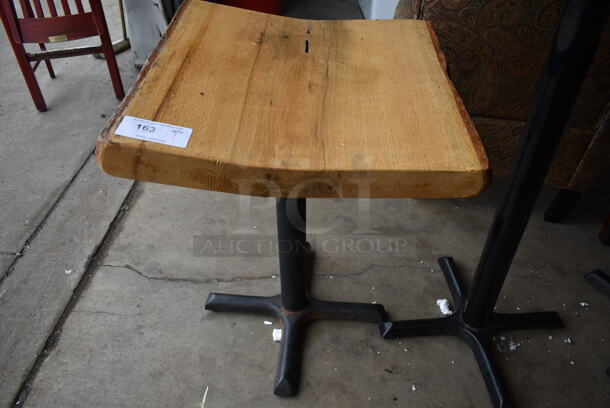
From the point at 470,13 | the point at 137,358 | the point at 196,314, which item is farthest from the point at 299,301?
the point at 470,13

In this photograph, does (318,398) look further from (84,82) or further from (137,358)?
(84,82)

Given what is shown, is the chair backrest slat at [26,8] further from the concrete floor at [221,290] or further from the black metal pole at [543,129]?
the black metal pole at [543,129]

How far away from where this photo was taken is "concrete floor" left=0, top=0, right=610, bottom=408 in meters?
1.28

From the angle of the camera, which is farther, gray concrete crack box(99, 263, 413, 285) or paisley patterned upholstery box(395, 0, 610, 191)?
gray concrete crack box(99, 263, 413, 285)

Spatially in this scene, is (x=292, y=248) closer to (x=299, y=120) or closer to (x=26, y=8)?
(x=299, y=120)

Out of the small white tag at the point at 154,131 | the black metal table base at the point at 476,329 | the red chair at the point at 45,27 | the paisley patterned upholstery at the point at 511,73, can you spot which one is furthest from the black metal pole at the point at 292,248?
the red chair at the point at 45,27

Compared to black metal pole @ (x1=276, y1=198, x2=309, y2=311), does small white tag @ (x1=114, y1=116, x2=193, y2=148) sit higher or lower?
higher

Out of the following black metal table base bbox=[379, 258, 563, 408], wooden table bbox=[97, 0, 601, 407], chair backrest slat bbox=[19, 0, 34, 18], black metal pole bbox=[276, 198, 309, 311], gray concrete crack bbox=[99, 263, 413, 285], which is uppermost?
wooden table bbox=[97, 0, 601, 407]

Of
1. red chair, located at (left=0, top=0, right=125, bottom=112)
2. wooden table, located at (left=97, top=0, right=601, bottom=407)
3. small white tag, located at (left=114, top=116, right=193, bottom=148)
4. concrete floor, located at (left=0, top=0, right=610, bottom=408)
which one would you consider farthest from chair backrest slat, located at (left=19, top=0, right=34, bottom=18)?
small white tag, located at (left=114, top=116, right=193, bottom=148)

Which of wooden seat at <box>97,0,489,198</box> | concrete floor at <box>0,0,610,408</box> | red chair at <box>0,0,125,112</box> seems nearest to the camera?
wooden seat at <box>97,0,489,198</box>

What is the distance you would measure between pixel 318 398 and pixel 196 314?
459 millimetres

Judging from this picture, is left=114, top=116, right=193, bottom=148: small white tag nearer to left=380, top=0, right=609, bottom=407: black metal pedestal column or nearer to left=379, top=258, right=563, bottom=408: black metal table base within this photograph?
left=380, top=0, right=609, bottom=407: black metal pedestal column

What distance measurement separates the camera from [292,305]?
1.39m

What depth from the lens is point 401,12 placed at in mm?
1605
